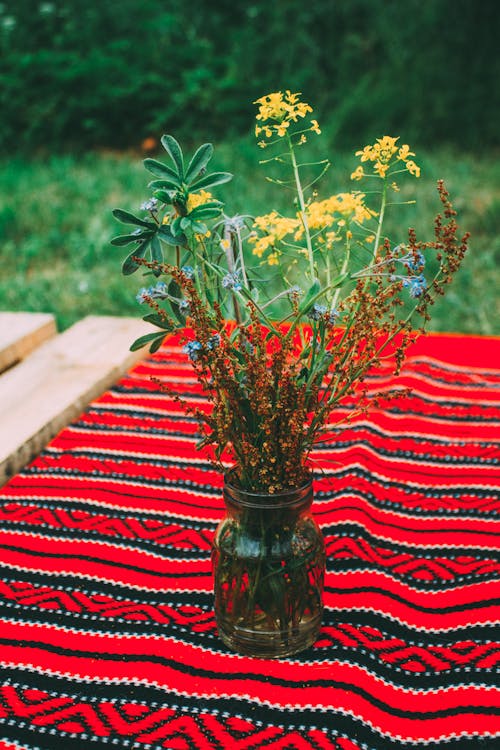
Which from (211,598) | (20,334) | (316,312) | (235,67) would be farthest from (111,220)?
(316,312)

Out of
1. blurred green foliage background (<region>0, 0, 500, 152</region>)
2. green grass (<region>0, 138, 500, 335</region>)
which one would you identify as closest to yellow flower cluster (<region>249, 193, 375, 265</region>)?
green grass (<region>0, 138, 500, 335</region>)

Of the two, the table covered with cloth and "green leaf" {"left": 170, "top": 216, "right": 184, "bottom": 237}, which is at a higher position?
"green leaf" {"left": 170, "top": 216, "right": 184, "bottom": 237}

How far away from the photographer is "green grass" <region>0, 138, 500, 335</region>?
3.41 meters

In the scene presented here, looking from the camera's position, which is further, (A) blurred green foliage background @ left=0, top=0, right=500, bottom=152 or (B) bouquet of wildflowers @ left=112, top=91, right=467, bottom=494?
(A) blurred green foliage background @ left=0, top=0, right=500, bottom=152

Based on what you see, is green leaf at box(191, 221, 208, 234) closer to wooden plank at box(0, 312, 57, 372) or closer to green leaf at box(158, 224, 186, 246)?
green leaf at box(158, 224, 186, 246)

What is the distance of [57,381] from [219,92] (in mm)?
4338

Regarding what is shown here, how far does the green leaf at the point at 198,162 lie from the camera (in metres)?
1.16

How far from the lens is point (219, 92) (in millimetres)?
6094

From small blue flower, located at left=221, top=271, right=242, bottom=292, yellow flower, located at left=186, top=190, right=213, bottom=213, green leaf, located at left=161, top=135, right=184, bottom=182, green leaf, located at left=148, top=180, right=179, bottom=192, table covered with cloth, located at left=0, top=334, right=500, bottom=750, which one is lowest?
table covered with cloth, located at left=0, top=334, right=500, bottom=750

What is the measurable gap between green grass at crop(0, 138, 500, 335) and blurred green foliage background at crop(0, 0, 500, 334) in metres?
0.01

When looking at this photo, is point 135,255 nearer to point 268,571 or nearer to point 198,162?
point 198,162

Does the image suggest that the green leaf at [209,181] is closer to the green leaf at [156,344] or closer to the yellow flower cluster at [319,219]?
the yellow flower cluster at [319,219]

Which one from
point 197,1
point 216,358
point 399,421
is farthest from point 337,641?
point 197,1

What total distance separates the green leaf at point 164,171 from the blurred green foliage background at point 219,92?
9.69ft
